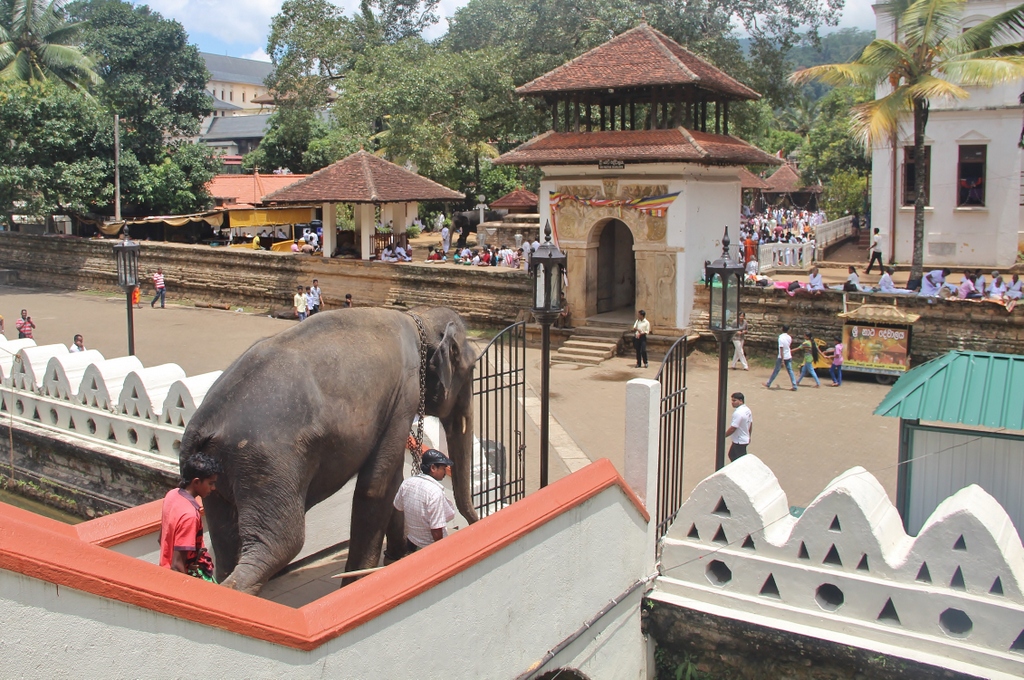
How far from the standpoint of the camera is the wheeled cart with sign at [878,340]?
1753cm

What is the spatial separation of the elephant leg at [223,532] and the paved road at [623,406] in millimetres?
7052

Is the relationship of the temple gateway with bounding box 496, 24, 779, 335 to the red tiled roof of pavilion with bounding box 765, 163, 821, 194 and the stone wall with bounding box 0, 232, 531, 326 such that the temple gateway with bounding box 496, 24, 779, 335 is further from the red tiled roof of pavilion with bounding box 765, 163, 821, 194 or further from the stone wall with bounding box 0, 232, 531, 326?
the red tiled roof of pavilion with bounding box 765, 163, 821, 194

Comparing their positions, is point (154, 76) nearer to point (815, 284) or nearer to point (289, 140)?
point (289, 140)

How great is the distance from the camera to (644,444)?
6.44 m

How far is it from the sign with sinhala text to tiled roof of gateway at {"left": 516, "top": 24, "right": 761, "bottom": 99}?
19.9 feet

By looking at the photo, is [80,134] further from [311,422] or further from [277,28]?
[311,422]

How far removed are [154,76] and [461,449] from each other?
106 ft

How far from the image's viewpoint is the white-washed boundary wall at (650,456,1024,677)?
5.35 meters

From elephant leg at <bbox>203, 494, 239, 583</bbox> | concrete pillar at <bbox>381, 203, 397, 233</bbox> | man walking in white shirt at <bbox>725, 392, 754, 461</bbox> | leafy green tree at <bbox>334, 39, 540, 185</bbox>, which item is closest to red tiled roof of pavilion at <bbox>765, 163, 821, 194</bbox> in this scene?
leafy green tree at <bbox>334, 39, 540, 185</bbox>

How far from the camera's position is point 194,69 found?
1375 inches

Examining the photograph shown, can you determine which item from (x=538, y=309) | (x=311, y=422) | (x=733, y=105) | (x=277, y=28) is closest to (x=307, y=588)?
(x=311, y=422)

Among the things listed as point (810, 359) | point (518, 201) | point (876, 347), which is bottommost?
point (810, 359)

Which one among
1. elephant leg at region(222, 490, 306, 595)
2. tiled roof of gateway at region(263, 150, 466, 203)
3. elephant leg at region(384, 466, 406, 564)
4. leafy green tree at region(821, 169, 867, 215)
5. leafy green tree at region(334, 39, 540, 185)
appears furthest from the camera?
leafy green tree at region(821, 169, 867, 215)

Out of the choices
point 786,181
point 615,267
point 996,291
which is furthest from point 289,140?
point 996,291
